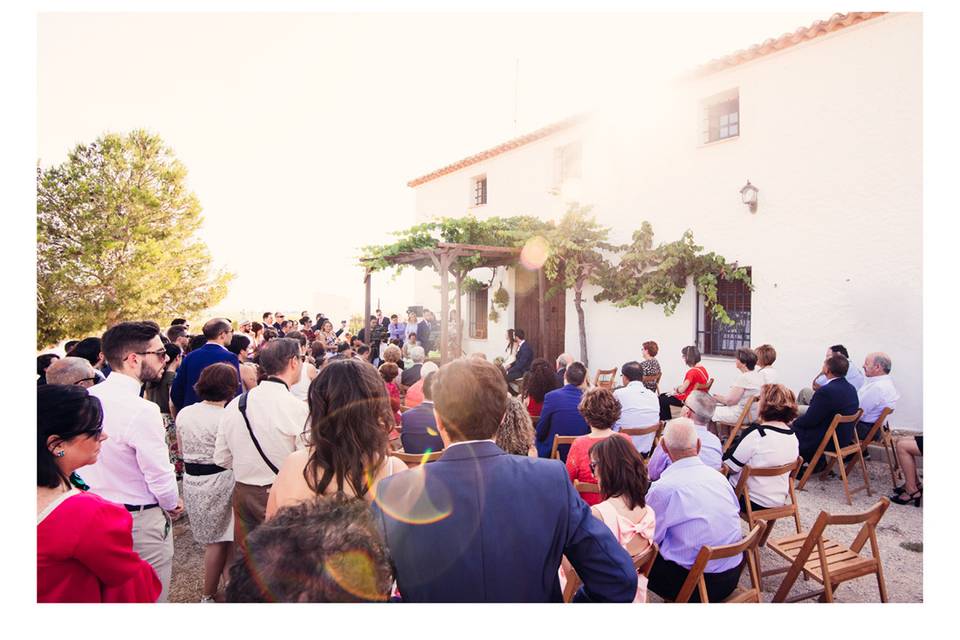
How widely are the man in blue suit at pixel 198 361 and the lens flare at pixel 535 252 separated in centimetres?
709

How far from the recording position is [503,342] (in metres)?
13.6

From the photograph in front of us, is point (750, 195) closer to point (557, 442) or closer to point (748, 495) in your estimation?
point (748, 495)

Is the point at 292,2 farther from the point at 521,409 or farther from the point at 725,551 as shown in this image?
the point at 725,551

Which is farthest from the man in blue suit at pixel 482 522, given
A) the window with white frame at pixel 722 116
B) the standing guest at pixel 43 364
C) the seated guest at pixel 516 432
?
the window with white frame at pixel 722 116

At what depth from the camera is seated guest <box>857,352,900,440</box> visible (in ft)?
19.2

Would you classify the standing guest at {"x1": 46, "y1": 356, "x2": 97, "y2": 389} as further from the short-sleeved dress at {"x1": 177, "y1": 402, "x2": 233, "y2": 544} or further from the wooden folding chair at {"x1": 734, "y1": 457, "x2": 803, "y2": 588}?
the wooden folding chair at {"x1": 734, "y1": 457, "x2": 803, "y2": 588}

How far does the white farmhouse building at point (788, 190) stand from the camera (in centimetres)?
704

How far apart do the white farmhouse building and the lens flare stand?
1298 millimetres

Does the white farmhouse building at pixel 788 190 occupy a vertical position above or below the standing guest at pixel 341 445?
above

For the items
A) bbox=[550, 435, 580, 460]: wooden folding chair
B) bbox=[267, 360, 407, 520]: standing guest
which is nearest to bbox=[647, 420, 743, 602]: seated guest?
bbox=[550, 435, 580, 460]: wooden folding chair

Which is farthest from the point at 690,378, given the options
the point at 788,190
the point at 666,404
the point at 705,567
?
the point at 705,567

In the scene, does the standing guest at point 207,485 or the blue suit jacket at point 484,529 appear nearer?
the blue suit jacket at point 484,529

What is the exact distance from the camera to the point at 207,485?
327cm

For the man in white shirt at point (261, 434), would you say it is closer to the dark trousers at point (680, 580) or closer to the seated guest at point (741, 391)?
the dark trousers at point (680, 580)
